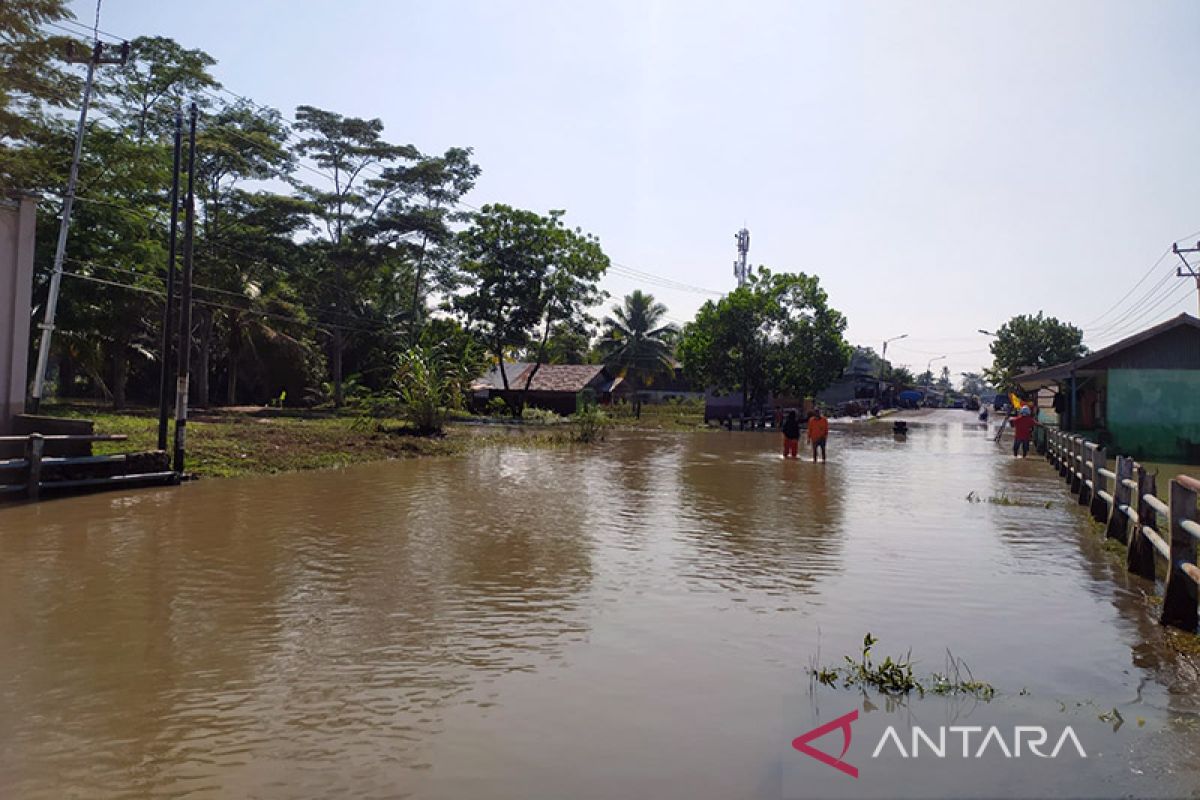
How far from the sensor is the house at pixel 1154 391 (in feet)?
81.7

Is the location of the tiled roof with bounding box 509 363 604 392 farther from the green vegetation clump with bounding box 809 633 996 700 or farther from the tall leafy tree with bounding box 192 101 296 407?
the green vegetation clump with bounding box 809 633 996 700

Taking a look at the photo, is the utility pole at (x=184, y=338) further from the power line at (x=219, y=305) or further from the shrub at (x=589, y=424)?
the shrub at (x=589, y=424)

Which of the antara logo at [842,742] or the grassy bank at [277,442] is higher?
the grassy bank at [277,442]

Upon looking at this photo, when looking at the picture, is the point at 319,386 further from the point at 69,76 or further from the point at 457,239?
the point at 69,76

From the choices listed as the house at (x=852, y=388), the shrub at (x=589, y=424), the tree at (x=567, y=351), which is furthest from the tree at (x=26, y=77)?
the house at (x=852, y=388)

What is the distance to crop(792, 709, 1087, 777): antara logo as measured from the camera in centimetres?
482

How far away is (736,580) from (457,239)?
43.9 m

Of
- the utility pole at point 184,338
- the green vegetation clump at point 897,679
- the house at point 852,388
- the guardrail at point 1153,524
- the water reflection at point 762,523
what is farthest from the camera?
the house at point 852,388

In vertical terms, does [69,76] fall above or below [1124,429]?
above

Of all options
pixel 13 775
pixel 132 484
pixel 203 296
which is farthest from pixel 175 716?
pixel 203 296

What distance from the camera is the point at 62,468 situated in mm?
15203

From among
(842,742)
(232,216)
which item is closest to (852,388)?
(232,216)

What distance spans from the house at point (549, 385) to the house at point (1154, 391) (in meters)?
32.5

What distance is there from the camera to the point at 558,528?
12711 mm
